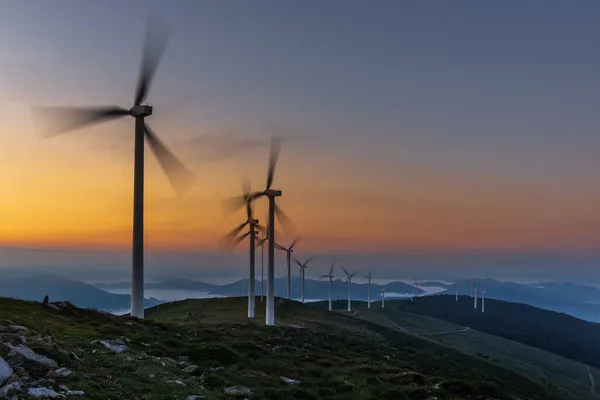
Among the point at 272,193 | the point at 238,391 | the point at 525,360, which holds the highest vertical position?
the point at 272,193

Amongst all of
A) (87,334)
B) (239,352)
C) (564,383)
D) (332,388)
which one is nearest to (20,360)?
(87,334)

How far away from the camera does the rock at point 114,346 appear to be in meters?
36.0

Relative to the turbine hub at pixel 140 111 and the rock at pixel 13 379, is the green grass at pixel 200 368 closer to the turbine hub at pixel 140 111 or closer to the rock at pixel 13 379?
the rock at pixel 13 379

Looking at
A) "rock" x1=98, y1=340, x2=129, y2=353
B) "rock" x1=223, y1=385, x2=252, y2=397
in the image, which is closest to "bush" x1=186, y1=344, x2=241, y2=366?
"rock" x1=98, y1=340, x2=129, y2=353

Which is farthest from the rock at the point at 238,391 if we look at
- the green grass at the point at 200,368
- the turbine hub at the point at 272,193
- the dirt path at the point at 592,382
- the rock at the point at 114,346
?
the dirt path at the point at 592,382

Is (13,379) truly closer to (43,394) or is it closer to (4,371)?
(4,371)

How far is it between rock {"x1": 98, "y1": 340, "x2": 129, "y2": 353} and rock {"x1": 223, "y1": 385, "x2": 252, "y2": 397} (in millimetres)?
9374

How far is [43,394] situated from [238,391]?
1342 cm

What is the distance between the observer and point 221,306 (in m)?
158

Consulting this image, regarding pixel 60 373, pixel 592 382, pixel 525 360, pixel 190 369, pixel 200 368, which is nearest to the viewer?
pixel 60 373

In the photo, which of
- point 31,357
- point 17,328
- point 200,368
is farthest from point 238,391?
point 17,328

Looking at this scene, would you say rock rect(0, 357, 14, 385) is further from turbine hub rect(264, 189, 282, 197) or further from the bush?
turbine hub rect(264, 189, 282, 197)

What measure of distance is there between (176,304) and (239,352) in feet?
443

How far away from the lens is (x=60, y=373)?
2308cm
